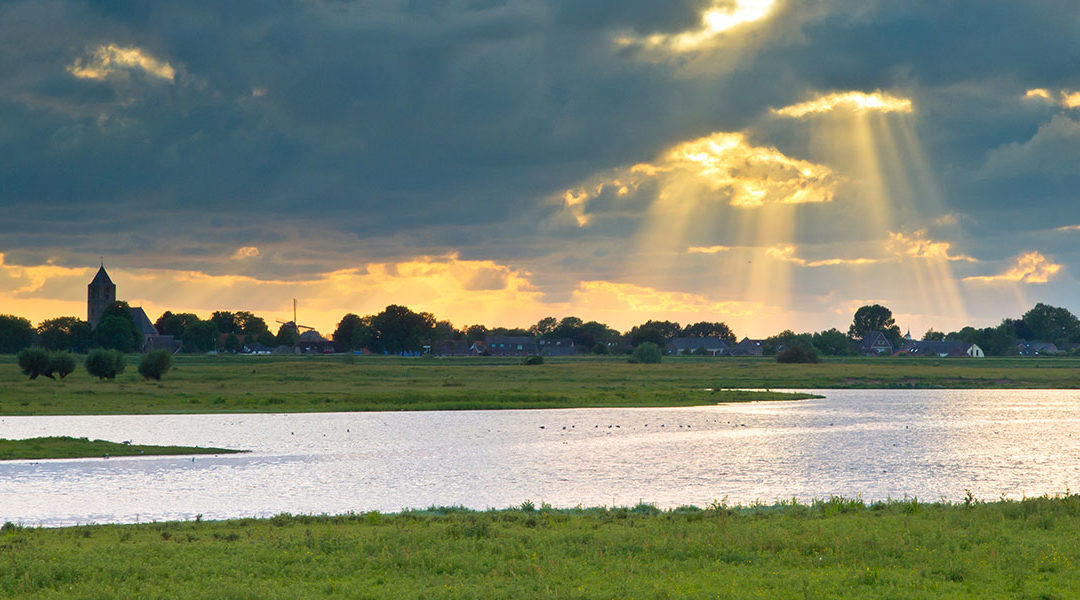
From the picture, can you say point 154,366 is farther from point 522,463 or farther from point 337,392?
point 522,463

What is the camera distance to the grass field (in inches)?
A: 3014

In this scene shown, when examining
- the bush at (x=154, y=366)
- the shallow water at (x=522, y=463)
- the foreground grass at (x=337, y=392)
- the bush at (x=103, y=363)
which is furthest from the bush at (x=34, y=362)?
the shallow water at (x=522, y=463)

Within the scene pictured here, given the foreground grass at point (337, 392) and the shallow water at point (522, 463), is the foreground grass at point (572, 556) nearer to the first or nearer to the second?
the shallow water at point (522, 463)

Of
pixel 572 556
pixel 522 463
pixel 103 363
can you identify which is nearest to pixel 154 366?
pixel 103 363

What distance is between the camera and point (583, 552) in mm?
20094

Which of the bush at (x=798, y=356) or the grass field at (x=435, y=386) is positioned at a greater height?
the bush at (x=798, y=356)

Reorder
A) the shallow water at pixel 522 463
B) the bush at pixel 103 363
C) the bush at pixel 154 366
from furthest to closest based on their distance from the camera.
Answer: the bush at pixel 154 366, the bush at pixel 103 363, the shallow water at pixel 522 463

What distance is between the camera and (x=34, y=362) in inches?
3802

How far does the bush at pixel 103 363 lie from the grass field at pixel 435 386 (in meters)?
1.97

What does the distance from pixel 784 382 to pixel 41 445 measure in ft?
311

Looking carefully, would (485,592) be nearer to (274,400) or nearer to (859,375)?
(274,400)

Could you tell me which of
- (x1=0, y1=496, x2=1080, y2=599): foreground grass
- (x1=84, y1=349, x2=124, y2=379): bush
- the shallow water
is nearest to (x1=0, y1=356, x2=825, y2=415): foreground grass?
(x1=84, y1=349, x2=124, y2=379): bush

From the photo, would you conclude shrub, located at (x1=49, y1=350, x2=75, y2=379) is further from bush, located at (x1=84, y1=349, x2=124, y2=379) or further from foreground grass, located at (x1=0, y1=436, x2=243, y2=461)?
foreground grass, located at (x1=0, y1=436, x2=243, y2=461)

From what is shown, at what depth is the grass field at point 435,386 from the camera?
7656 centimetres
